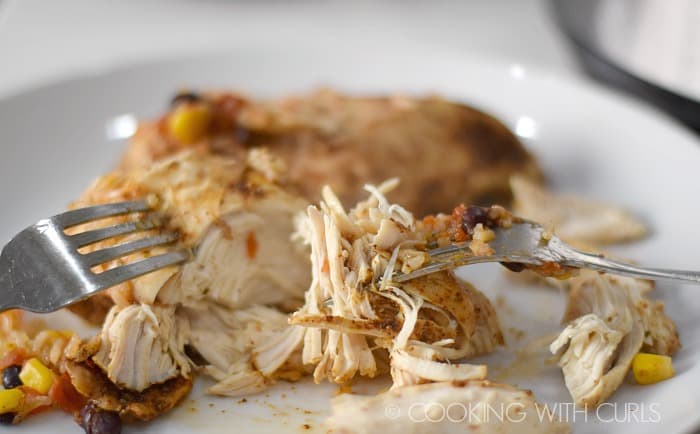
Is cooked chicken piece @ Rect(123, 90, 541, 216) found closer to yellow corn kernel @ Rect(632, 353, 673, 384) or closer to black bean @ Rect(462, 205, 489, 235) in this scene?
black bean @ Rect(462, 205, 489, 235)

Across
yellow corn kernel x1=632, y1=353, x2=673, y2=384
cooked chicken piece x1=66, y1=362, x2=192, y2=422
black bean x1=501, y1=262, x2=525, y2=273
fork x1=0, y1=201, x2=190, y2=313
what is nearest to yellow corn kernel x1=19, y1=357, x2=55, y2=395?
cooked chicken piece x1=66, y1=362, x2=192, y2=422

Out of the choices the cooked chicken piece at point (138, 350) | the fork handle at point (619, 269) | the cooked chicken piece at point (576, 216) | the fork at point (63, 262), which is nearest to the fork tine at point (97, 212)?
the fork at point (63, 262)

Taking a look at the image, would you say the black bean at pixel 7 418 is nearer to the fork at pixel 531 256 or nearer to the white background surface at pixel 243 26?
the fork at pixel 531 256

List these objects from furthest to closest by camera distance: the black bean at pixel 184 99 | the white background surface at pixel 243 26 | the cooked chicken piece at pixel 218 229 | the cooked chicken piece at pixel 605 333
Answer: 1. the white background surface at pixel 243 26
2. the black bean at pixel 184 99
3. the cooked chicken piece at pixel 218 229
4. the cooked chicken piece at pixel 605 333

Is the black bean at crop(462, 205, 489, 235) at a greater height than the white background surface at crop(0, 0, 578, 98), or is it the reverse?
the white background surface at crop(0, 0, 578, 98)

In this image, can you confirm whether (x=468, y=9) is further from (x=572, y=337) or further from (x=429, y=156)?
(x=572, y=337)

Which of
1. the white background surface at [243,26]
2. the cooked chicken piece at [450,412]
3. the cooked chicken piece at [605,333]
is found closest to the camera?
the cooked chicken piece at [450,412]
